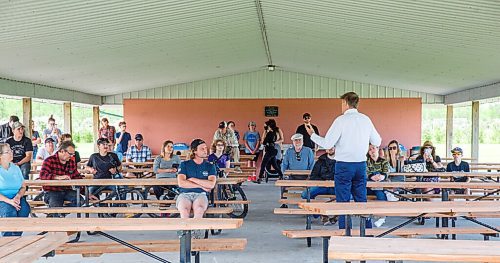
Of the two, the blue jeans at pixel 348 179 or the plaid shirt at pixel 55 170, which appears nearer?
the blue jeans at pixel 348 179

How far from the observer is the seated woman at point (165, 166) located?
24.6 feet

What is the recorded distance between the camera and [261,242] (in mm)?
5945

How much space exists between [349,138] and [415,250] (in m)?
2.30

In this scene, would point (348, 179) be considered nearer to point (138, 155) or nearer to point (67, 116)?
point (138, 155)

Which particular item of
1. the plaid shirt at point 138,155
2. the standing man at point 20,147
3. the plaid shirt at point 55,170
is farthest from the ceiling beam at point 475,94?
the standing man at point 20,147

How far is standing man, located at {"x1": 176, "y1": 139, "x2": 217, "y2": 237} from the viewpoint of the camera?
18.7 feet

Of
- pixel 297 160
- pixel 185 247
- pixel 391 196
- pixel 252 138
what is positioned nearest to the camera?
pixel 185 247

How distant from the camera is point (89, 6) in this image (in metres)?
6.32

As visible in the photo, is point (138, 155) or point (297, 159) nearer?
point (297, 159)

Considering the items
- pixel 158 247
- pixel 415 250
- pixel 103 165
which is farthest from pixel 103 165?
pixel 415 250

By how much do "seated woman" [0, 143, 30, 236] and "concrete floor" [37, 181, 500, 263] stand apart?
1.73 feet

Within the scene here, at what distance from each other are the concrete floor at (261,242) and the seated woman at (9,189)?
1.73 ft

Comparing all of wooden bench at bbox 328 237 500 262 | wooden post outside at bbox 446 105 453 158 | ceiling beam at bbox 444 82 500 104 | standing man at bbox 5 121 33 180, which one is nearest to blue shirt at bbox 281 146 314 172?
standing man at bbox 5 121 33 180

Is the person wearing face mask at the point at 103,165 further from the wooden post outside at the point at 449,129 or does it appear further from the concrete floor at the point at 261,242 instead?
the wooden post outside at the point at 449,129
